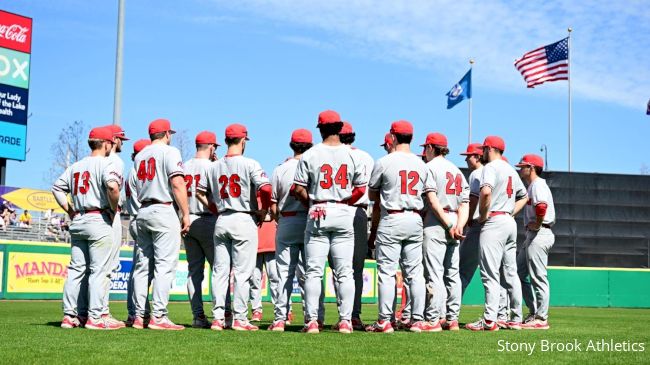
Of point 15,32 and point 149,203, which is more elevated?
point 15,32

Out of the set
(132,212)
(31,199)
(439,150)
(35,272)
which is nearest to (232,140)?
(132,212)

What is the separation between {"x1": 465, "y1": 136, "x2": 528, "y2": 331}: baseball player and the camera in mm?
9227

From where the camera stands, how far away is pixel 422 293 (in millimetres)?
8422

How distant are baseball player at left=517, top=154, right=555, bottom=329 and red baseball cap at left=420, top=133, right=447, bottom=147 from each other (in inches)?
68.4

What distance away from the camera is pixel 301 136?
905 centimetres

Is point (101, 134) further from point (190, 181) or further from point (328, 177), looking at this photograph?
point (328, 177)

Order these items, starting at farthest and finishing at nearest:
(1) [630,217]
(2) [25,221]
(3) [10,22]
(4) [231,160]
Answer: (2) [25,221], (3) [10,22], (1) [630,217], (4) [231,160]

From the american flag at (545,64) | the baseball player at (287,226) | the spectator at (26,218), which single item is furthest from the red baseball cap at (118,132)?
the spectator at (26,218)

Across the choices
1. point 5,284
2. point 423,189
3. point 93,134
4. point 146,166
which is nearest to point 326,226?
point 423,189

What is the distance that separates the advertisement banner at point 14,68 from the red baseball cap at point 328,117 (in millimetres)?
23296

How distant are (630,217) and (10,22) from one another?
21907 mm

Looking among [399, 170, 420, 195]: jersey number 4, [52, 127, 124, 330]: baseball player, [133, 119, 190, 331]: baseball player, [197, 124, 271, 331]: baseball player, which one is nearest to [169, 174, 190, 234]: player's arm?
[133, 119, 190, 331]: baseball player

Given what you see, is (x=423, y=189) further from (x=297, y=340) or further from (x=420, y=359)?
(x=420, y=359)

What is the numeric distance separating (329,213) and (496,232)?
2.43m
